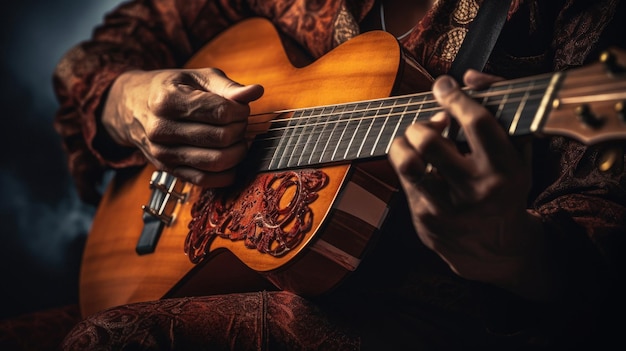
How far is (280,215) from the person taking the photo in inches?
32.8

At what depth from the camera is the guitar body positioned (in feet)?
2.53

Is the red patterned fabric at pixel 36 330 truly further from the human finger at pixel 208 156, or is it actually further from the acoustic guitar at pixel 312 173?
the human finger at pixel 208 156

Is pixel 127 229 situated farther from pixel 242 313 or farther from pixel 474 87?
pixel 474 87

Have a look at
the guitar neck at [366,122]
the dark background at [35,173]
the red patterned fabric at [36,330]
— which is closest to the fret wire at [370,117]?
the guitar neck at [366,122]

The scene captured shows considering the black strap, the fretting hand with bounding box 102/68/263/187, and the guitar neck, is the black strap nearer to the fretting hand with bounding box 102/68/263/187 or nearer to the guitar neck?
the guitar neck

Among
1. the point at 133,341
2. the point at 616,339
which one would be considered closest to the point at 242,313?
the point at 133,341

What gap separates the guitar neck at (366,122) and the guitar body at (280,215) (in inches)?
1.1

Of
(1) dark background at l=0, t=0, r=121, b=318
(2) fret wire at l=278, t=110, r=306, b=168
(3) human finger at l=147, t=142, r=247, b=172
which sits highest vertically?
(2) fret wire at l=278, t=110, r=306, b=168

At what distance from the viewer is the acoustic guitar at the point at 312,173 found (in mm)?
574

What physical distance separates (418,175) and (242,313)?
0.34m

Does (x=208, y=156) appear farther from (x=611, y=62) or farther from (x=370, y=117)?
(x=611, y=62)

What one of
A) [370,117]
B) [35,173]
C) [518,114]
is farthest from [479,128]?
[35,173]

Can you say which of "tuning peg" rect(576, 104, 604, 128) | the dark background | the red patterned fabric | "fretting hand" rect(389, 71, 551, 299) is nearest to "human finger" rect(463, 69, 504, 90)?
"fretting hand" rect(389, 71, 551, 299)

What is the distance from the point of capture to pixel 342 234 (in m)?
0.77
